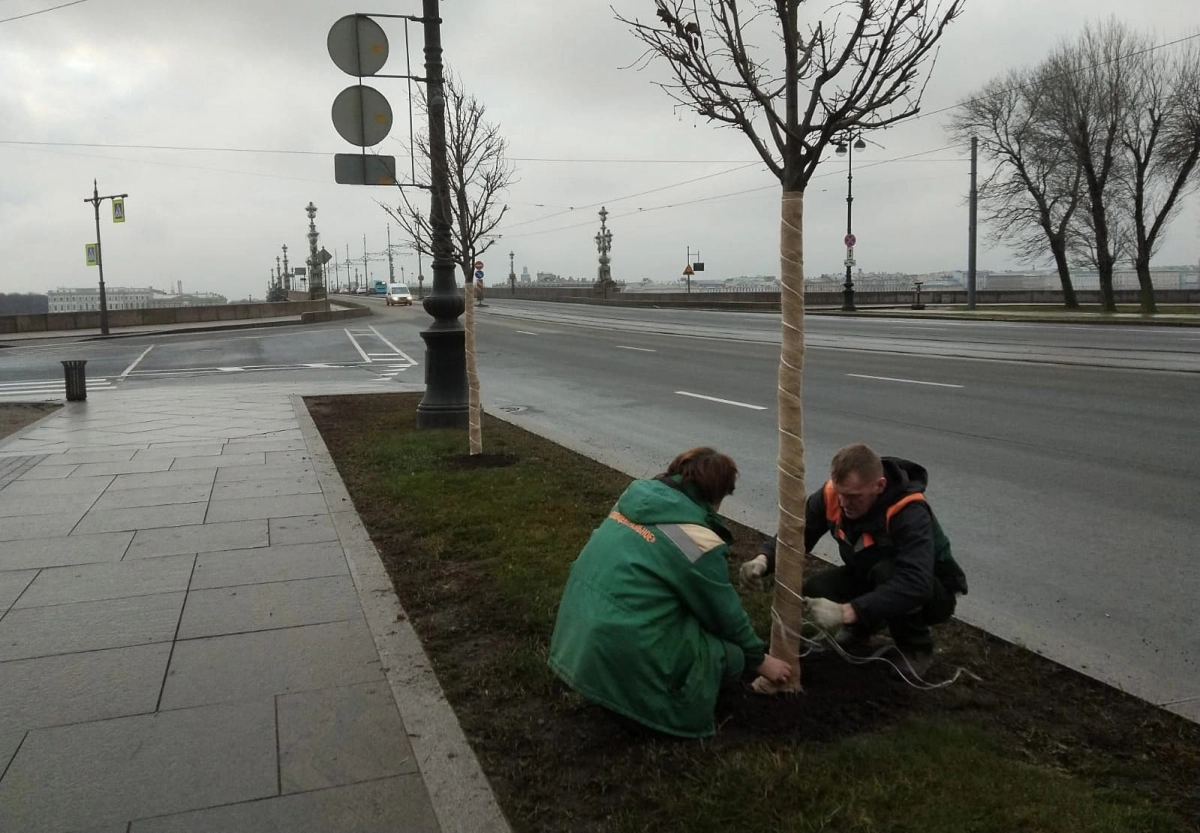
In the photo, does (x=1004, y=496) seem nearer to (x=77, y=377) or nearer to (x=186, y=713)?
(x=186, y=713)

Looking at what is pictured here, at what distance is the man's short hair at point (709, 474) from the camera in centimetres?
332

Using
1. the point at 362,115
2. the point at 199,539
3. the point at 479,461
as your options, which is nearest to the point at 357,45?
the point at 362,115

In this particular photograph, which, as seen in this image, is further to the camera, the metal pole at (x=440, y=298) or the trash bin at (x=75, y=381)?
the trash bin at (x=75, y=381)

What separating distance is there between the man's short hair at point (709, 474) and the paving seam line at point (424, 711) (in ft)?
3.97

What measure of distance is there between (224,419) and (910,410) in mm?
8787

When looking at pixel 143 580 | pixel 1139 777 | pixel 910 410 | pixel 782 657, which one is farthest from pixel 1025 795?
pixel 910 410

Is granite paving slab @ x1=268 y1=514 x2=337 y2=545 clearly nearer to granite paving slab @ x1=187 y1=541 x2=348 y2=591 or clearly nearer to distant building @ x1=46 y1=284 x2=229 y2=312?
granite paving slab @ x1=187 y1=541 x2=348 y2=591

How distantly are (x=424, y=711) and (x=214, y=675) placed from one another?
1039mm

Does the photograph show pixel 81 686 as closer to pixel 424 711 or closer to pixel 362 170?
pixel 424 711

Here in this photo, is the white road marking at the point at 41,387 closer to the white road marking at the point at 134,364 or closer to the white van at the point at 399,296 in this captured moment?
the white road marking at the point at 134,364

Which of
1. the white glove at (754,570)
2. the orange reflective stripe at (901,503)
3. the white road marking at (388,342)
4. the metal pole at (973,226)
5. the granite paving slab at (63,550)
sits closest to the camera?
the orange reflective stripe at (901,503)

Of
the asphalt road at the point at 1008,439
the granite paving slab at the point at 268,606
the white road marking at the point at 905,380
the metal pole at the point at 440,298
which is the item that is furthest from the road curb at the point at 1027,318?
the granite paving slab at the point at 268,606

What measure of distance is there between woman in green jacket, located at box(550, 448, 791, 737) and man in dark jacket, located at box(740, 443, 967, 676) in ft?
1.58

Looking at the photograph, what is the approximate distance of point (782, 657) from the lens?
12.0 ft
